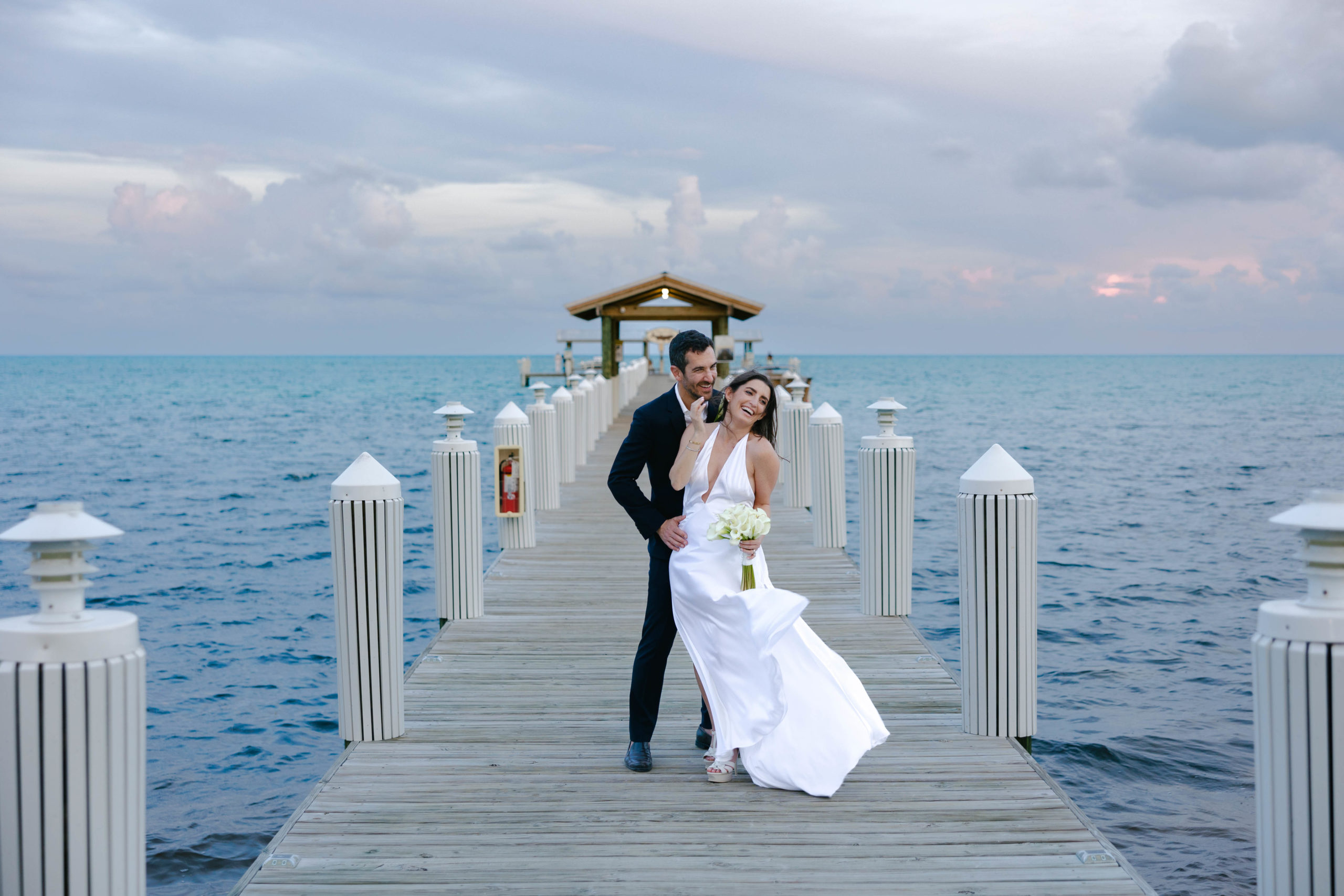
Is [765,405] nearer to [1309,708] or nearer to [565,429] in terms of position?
[1309,708]

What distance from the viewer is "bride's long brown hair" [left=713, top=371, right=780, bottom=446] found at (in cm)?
482

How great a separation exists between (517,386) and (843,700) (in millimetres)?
121580

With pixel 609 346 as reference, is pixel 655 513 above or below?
below

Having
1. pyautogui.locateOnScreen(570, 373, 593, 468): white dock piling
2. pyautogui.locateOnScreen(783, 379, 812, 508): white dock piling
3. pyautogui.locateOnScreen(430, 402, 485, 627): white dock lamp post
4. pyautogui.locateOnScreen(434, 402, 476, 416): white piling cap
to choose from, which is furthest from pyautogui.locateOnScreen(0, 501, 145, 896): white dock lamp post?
pyautogui.locateOnScreen(570, 373, 593, 468): white dock piling

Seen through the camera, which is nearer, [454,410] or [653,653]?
[653,653]

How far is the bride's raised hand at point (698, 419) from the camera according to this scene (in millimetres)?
4816

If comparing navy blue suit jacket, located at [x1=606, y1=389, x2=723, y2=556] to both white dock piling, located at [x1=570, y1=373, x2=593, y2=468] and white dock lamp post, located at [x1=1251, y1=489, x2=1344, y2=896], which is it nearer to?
white dock lamp post, located at [x1=1251, y1=489, x2=1344, y2=896]

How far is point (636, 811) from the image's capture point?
4.53m

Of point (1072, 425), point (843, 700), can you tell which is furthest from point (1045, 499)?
point (1072, 425)

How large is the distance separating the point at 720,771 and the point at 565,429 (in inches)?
478

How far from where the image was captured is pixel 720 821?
4.41m

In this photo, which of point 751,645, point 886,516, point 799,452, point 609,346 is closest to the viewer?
point 751,645

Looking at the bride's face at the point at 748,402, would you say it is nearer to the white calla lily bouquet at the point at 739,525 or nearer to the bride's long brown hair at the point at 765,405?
the bride's long brown hair at the point at 765,405

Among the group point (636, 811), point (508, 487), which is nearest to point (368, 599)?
point (636, 811)
